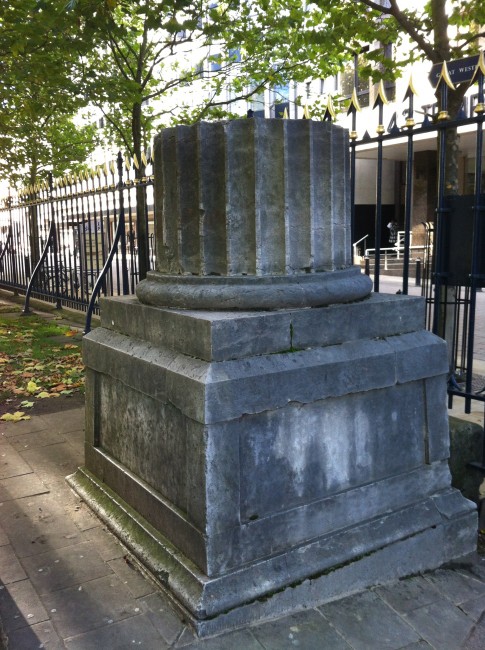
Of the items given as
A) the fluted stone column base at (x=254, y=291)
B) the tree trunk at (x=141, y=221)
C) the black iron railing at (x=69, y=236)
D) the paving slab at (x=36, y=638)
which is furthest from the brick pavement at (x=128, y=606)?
the black iron railing at (x=69, y=236)

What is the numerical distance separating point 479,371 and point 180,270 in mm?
5442

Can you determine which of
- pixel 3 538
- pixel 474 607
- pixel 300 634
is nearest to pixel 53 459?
pixel 3 538

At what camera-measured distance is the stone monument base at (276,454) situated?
2721 millimetres

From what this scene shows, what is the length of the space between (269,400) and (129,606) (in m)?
1.15

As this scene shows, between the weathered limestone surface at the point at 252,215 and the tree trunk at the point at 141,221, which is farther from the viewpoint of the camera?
the tree trunk at the point at 141,221

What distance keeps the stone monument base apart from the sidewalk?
9 cm

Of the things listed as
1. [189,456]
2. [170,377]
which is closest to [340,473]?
[189,456]

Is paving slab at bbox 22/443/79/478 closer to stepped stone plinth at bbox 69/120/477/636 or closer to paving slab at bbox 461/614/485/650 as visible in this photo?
stepped stone plinth at bbox 69/120/477/636

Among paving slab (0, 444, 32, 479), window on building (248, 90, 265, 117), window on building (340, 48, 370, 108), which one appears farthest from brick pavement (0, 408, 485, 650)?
window on building (340, 48, 370, 108)

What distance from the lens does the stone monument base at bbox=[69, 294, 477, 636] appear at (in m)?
2.72

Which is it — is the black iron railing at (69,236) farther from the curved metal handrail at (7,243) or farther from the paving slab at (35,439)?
the paving slab at (35,439)

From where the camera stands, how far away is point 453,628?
9.22 feet

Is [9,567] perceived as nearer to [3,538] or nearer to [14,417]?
[3,538]

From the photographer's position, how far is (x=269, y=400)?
2.81 meters
